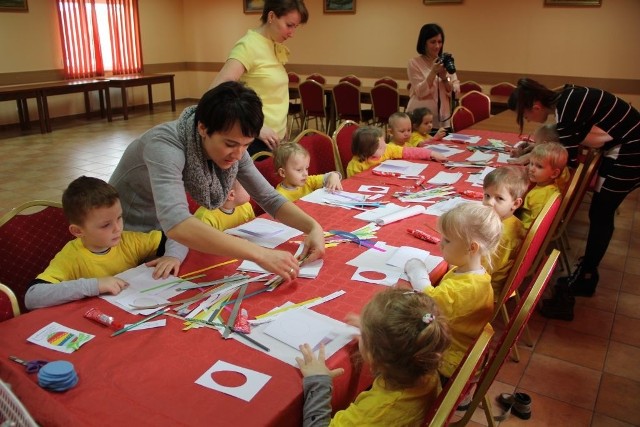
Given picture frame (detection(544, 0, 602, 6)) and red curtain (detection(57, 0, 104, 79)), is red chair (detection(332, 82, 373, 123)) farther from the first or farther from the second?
red curtain (detection(57, 0, 104, 79))

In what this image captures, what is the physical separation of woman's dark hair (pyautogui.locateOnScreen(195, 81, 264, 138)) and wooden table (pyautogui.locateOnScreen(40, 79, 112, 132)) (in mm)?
8106

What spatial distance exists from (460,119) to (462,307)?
4.03 meters

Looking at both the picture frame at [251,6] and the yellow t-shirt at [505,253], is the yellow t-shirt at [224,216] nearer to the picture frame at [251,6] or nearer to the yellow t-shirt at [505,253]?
the yellow t-shirt at [505,253]

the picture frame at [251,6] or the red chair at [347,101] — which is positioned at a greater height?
the picture frame at [251,6]

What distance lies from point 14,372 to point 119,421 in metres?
0.24

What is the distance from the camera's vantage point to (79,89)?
923cm

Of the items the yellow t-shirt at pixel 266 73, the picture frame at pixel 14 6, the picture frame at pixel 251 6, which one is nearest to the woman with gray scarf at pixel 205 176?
the yellow t-shirt at pixel 266 73

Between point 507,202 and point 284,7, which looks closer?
point 507,202

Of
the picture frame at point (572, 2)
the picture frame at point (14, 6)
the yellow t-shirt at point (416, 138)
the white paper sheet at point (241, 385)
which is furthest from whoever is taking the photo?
the picture frame at point (14, 6)

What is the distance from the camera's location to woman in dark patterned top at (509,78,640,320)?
2.96m

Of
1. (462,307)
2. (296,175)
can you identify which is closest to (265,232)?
(296,175)

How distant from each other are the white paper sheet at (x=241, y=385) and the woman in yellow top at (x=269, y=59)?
5.88ft

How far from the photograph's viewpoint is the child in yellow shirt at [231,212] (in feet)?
7.72

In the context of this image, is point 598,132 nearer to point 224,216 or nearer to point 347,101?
point 224,216
